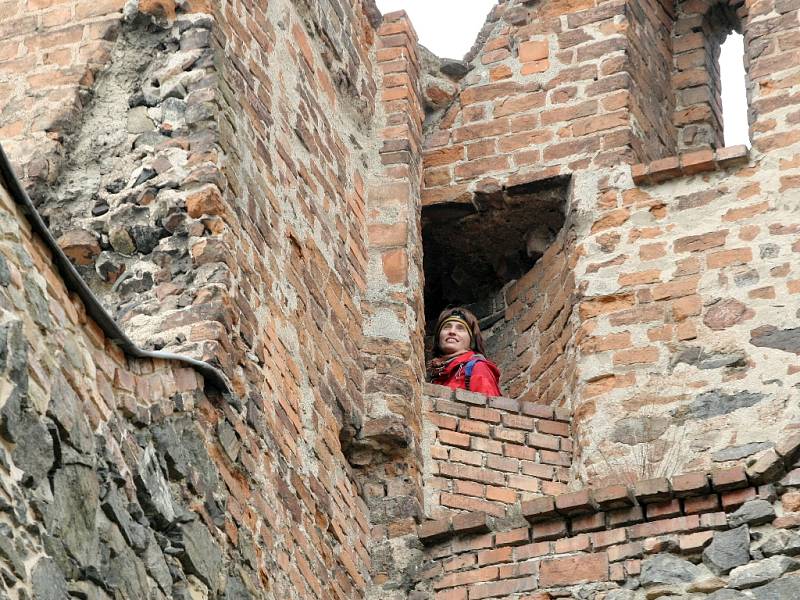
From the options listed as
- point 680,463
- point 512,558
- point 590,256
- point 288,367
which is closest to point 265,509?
point 288,367

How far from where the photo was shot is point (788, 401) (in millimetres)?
7844

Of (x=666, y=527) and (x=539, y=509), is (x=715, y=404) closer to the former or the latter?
(x=666, y=527)

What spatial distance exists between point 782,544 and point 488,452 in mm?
1461

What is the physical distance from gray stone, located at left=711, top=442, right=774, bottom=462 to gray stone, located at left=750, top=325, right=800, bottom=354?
447 millimetres

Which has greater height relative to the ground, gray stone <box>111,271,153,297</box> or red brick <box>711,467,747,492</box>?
gray stone <box>111,271,153,297</box>

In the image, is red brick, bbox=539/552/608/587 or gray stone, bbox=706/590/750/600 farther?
red brick, bbox=539/552/608/587

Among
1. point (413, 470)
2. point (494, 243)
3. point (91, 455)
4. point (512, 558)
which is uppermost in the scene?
point (494, 243)

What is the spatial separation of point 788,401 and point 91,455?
3.36 meters

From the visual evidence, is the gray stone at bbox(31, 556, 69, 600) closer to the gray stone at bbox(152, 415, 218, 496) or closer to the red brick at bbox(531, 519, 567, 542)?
the gray stone at bbox(152, 415, 218, 496)

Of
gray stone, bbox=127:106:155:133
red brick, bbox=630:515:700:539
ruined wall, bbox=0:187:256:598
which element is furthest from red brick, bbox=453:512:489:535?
gray stone, bbox=127:106:155:133

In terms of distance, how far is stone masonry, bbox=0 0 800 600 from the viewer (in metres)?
5.89

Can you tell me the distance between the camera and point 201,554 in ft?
19.9

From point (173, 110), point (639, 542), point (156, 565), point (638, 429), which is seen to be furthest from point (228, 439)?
point (638, 429)

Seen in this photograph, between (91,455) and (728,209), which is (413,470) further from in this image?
(91,455)
